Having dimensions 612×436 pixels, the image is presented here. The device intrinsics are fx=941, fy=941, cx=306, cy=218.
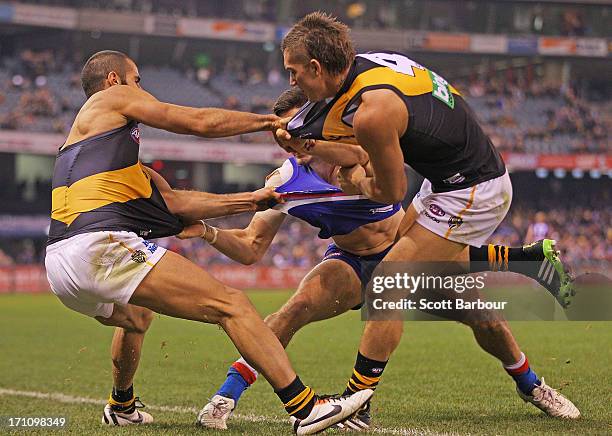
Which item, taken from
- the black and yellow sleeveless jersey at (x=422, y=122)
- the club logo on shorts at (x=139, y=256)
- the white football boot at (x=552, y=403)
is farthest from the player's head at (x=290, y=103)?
the white football boot at (x=552, y=403)

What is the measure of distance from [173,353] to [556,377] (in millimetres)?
5817

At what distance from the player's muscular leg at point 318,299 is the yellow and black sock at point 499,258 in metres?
0.88

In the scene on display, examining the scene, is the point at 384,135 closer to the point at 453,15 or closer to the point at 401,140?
the point at 401,140

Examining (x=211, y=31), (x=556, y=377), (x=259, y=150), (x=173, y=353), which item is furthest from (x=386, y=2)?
(x=556, y=377)

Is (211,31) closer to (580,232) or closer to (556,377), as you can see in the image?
(580,232)

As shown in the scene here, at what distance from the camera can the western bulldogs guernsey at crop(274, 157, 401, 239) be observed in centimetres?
694

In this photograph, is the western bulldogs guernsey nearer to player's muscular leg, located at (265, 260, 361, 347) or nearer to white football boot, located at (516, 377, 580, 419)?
player's muscular leg, located at (265, 260, 361, 347)

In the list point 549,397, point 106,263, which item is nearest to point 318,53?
point 106,263

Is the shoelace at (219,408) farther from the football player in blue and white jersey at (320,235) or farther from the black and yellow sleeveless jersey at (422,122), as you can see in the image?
the black and yellow sleeveless jersey at (422,122)

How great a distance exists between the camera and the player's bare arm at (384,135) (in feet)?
17.1

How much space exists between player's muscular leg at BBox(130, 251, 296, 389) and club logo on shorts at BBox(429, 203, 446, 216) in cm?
132

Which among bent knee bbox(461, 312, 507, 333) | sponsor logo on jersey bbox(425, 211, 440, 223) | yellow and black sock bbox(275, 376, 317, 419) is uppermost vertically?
sponsor logo on jersey bbox(425, 211, 440, 223)

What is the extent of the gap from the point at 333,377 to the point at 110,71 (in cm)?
450

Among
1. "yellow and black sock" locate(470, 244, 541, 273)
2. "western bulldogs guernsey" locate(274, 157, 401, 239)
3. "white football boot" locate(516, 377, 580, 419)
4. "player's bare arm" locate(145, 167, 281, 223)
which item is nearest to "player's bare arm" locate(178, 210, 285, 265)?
"western bulldogs guernsey" locate(274, 157, 401, 239)
